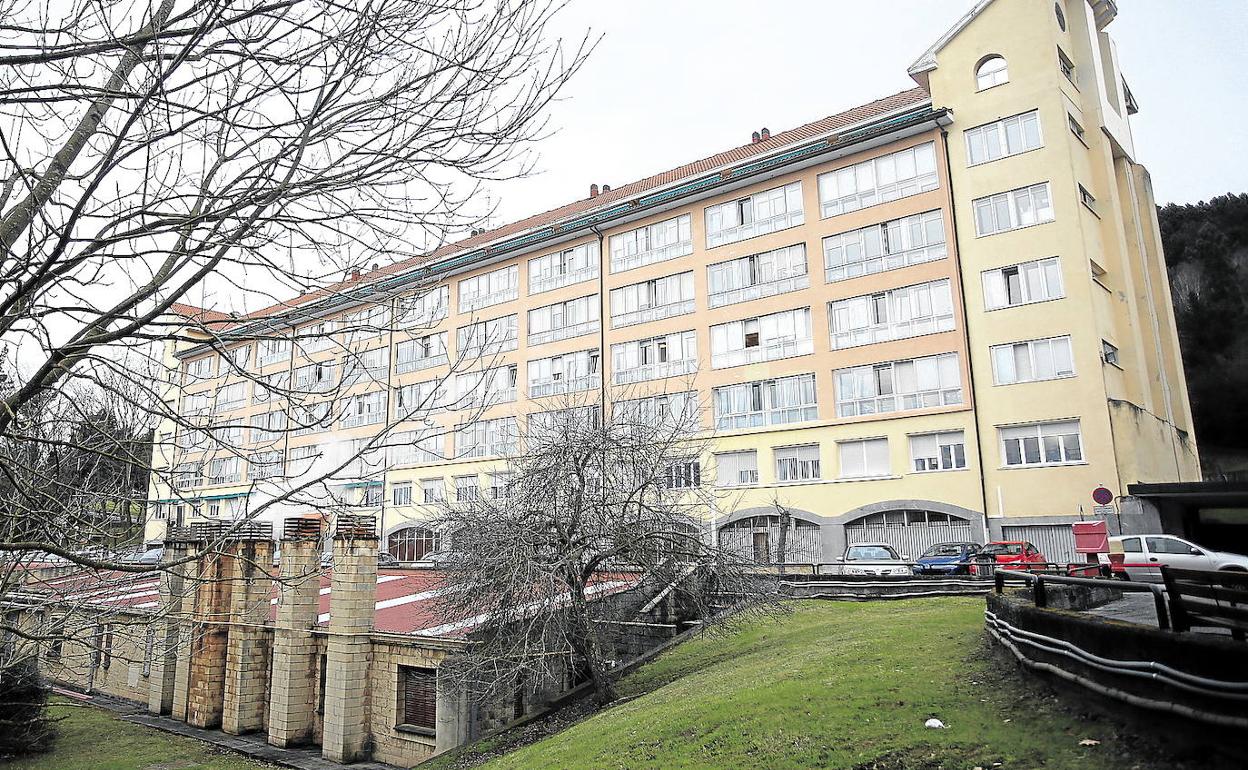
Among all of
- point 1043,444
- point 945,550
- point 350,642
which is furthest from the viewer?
point 1043,444

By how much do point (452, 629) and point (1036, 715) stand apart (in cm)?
Answer: 1251

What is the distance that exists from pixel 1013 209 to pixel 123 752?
3143 centimetres

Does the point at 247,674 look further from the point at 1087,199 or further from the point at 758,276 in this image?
the point at 1087,199

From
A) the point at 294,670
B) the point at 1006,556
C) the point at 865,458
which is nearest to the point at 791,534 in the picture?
the point at 865,458

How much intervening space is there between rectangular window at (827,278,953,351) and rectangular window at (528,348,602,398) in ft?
38.5

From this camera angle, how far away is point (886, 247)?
104 ft

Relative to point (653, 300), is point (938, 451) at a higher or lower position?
lower

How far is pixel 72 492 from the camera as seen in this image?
6570mm

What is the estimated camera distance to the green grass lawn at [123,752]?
1812 centimetres

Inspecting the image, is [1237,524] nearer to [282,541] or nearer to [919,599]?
[919,599]

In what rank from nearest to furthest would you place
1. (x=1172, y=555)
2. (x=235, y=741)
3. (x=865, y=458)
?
(x=235, y=741) → (x=1172, y=555) → (x=865, y=458)

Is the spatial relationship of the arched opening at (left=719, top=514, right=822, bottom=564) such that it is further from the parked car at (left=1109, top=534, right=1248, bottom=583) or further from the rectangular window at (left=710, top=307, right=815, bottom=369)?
the parked car at (left=1109, top=534, right=1248, bottom=583)

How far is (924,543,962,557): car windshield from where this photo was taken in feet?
83.7

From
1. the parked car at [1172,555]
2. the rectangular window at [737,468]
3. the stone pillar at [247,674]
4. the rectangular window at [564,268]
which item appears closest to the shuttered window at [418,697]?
the stone pillar at [247,674]
